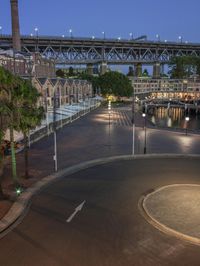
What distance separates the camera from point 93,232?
18.1m

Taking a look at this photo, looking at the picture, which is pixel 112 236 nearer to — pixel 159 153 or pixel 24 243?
pixel 24 243

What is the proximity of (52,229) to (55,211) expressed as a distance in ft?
8.47

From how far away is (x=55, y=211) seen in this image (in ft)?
68.6

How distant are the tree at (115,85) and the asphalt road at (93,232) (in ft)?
397

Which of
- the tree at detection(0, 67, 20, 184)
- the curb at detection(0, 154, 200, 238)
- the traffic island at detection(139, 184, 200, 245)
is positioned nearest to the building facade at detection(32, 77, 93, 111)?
the curb at detection(0, 154, 200, 238)

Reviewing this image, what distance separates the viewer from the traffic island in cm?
1828

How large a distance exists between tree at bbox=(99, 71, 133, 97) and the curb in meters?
112

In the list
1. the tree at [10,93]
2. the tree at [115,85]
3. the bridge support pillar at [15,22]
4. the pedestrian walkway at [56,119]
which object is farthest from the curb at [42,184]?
the tree at [115,85]

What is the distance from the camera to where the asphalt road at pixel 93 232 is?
1548 centimetres

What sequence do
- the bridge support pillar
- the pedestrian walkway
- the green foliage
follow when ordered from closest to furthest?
the green foliage
the pedestrian walkway
the bridge support pillar

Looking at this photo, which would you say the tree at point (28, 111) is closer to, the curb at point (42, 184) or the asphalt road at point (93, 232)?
the curb at point (42, 184)

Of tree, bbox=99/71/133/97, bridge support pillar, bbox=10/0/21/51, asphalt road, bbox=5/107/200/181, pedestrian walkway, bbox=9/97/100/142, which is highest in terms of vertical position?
bridge support pillar, bbox=10/0/21/51

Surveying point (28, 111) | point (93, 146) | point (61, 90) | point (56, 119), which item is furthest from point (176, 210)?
point (61, 90)

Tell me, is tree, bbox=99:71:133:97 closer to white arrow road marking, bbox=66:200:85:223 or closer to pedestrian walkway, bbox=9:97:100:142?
pedestrian walkway, bbox=9:97:100:142
